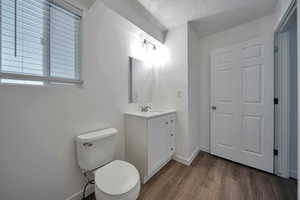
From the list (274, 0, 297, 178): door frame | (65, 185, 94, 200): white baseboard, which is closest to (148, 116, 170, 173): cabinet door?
(65, 185, 94, 200): white baseboard

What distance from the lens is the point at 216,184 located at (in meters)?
1.60

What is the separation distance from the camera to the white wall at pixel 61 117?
0.92m

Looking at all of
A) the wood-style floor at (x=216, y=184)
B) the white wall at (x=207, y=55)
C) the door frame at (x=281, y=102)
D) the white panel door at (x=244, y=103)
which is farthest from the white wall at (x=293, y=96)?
the white wall at (x=207, y=55)

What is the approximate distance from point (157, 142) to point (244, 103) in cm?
155

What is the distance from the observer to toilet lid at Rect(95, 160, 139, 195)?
931 mm

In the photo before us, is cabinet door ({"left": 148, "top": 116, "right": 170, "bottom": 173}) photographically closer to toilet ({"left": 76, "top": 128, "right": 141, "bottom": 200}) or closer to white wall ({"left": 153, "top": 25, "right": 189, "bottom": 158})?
white wall ({"left": 153, "top": 25, "right": 189, "bottom": 158})

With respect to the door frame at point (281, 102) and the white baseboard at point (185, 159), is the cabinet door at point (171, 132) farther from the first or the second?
the door frame at point (281, 102)

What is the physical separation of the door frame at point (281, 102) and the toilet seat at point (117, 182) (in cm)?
203

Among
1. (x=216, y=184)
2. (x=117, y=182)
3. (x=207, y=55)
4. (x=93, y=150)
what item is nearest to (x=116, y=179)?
(x=117, y=182)

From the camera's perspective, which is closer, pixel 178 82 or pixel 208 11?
pixel 208 11

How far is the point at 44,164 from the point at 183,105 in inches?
73.9

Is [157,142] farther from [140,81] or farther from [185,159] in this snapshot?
[140,81]

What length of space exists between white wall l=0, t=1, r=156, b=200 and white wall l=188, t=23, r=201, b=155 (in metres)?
1.12

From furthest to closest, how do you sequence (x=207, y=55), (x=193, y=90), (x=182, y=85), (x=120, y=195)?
(x=207, y=55) < (x=193, y=90) < (x=182, y=85) < (x=120, y=195)
